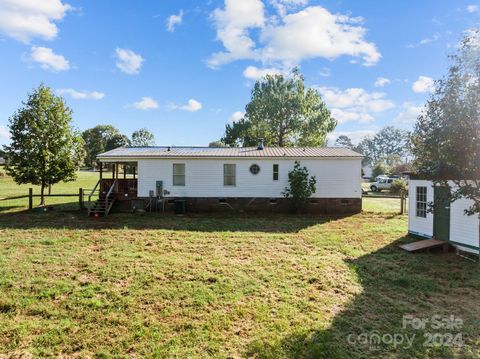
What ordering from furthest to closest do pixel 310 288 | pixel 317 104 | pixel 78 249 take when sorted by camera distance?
pixel 317 104, pixel 78 249, pixel 310 288

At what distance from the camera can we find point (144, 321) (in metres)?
4.63

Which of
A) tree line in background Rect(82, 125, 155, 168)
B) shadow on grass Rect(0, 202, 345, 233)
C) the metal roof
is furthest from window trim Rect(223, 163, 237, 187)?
tree line in background Rect(82, 125, 155, 168)

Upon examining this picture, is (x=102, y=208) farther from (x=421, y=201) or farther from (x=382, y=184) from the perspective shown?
(x=382, y=184)

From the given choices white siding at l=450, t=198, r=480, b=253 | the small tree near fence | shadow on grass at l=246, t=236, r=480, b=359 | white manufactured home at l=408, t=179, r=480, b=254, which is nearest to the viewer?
shadow on grass at l=246, t=236, r=480, b=359

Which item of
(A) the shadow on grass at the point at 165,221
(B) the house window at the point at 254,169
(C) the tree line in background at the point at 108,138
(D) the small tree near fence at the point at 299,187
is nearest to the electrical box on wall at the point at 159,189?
(A) the shadow on grass at the point at 165,221

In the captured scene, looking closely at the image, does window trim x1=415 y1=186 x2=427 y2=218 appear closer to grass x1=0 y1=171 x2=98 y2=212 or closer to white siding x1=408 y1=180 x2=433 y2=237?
white siding x1=408 y1=180 x2=433 y2=237

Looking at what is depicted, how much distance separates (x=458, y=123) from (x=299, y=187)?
29.1 feet

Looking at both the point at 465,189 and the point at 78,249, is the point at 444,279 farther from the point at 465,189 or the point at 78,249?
the point at 78,249

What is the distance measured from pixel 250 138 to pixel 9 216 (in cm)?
2561

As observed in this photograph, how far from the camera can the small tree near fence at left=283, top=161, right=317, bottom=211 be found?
1490cm

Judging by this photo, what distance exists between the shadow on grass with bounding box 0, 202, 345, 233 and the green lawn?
1.22 m

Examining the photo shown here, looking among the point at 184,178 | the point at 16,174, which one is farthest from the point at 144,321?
the point at 16,174

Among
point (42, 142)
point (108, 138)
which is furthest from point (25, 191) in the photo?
point (108, 138)

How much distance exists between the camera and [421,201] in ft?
34.0
